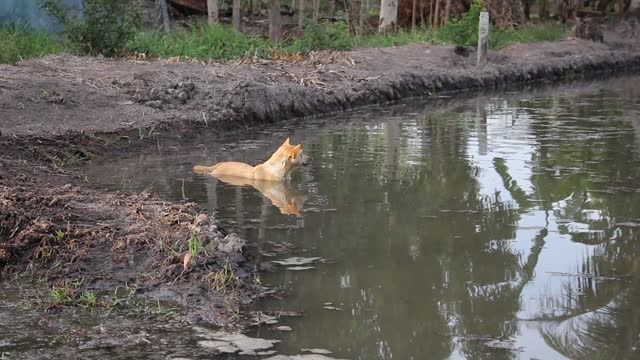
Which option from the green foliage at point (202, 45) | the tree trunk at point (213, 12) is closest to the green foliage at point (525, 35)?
the tree trunk at point (213, 12)

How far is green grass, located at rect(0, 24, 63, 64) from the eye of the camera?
14.2m

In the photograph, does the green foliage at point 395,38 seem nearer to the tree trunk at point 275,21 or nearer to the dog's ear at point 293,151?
the tree trunk at point 275,21

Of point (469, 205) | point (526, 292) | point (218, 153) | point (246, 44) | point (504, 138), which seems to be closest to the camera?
point (526, 292)

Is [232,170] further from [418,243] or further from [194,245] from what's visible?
[194,245]

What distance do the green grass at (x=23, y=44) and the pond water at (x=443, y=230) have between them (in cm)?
356

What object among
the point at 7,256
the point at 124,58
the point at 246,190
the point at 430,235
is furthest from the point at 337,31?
the point at 7,256

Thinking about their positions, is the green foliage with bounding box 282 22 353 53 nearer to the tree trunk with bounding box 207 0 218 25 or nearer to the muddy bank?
the muddy bank

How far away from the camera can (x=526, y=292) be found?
21.4 feet

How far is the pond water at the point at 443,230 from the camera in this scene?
18.9 ft

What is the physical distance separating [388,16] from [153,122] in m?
13.2

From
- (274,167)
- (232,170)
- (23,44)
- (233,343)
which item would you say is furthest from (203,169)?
(23,44)

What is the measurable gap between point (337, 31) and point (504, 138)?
794 centimetres

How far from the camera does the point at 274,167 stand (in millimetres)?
10375

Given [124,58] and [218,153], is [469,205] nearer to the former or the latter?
[218,153]
